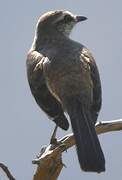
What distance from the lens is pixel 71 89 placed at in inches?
161

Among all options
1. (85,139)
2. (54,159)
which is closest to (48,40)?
(85,139)

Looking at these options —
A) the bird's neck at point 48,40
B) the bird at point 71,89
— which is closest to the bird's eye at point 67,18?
the bird's neck at point 48,40

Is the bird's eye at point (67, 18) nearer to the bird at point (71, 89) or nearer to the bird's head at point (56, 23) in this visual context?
the bird's head at point (56, 23)

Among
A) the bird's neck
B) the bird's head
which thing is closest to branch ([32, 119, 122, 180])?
the bird's neck

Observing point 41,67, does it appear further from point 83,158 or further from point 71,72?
point 83,158

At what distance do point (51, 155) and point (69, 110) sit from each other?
1.78ft

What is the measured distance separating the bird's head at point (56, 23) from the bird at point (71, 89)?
0.43 m

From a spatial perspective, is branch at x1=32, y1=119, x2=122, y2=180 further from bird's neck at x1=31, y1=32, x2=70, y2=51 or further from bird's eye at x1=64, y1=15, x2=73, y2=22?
bird's eye at x1=64, y1=15, x2=73, y2=22

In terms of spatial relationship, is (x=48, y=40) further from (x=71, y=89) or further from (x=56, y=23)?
(x=71, y=89)

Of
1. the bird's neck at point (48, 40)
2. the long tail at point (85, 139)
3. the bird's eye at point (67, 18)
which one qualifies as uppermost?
the bird's eye at point (67, 18)

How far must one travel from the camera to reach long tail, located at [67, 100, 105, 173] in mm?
3596

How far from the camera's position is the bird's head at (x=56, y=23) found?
5.05 metres

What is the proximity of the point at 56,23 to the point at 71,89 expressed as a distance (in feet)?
3.64

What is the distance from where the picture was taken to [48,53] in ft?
15.0
